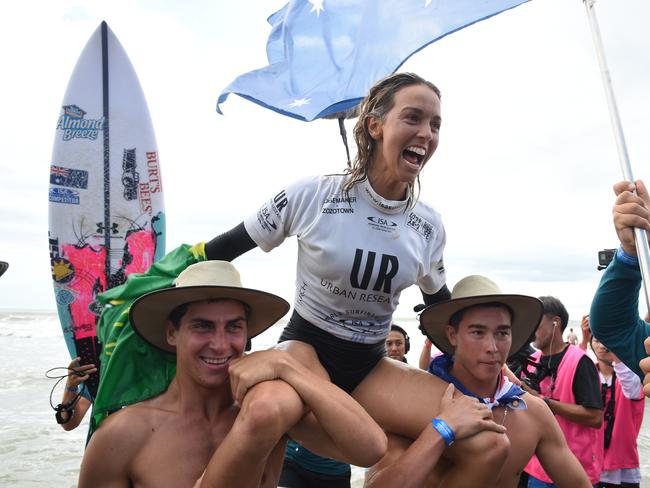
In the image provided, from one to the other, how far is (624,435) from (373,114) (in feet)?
14.0

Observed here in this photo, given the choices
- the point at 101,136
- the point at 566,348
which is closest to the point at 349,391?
the point at 566,348

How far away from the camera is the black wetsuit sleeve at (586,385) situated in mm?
4906

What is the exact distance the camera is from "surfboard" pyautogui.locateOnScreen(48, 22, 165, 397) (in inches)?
194

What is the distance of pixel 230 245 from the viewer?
2.86 metres

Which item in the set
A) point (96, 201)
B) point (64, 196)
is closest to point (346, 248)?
point (96, 201)

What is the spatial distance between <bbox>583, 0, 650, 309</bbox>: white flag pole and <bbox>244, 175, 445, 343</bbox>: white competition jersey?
1.00 meters

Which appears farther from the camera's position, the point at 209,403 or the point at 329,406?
the point at 209,403

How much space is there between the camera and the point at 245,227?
283cm

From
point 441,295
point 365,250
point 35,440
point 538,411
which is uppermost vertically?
point 365,250

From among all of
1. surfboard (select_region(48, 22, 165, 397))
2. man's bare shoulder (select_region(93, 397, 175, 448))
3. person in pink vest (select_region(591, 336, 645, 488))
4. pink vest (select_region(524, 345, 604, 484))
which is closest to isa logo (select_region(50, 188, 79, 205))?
surfboard (select_region(48, 22, 165, 397))

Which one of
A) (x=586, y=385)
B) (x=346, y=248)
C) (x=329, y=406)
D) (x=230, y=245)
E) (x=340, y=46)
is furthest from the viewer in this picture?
(x=340, y=46)

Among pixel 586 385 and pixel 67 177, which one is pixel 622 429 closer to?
pixel 586 385

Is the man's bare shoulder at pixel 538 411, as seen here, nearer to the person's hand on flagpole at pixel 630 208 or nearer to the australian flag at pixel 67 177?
the person's hand on flagpole at pixel 630 208

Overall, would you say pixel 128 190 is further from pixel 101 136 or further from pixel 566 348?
pixel 566 348
